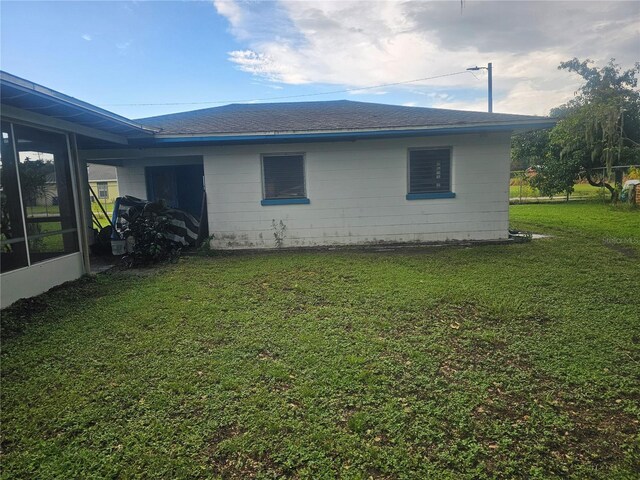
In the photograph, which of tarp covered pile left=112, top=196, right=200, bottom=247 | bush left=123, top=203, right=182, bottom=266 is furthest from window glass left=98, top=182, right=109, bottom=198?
bush left=123, top=203, right=182, bottom=266

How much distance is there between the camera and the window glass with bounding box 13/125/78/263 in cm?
540

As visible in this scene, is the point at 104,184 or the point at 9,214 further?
the point at 104,184

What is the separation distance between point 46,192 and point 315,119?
5741 mm

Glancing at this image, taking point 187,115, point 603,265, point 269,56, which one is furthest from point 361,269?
point 269,56

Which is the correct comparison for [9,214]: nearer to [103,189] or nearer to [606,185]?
[606,185]

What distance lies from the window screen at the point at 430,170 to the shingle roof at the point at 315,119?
0.74 metres

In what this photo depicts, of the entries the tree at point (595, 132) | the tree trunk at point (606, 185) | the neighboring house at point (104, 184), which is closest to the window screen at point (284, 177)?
the tree at point (595, 132)

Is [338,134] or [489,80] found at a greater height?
[489,80]

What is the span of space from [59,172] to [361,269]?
16.9ft

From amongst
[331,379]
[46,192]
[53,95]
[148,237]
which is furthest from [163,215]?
[331,379]

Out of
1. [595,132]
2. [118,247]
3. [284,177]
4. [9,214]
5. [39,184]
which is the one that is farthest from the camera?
[595,132]

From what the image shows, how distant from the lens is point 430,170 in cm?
876

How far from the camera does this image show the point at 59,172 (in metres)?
6.20

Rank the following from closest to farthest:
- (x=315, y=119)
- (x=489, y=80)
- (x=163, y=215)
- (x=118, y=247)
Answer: (x=163, y=215) → (x=118, y=247) → (x=315, y=119) → (x=489, y=80)
